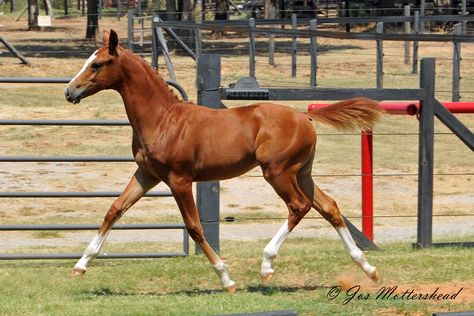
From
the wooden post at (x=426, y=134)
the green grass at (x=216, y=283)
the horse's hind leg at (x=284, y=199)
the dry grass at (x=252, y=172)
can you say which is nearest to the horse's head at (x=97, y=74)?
the horse's hind leg at (x=284, y=199)

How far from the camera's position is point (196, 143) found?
7820 mm

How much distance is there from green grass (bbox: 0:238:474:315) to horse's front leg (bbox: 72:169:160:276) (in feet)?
0.76

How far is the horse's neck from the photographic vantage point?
25.9ft

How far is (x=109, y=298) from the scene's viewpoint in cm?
757

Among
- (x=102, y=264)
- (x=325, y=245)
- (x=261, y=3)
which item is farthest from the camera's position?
(x=261, y=3)

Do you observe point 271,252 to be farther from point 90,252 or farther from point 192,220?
point 90,252

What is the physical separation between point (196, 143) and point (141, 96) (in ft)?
1.88

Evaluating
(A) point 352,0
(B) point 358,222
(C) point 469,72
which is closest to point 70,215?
(B) point 358,222

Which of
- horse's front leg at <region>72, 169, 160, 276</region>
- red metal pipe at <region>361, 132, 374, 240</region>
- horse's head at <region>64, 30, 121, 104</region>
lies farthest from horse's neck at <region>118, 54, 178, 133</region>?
red metal pipe at <region>361, 132, 374, 240</region>

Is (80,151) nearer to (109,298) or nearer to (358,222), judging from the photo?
(358,222)

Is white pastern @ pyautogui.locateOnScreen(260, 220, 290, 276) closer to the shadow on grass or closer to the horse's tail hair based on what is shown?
the shadow on grass

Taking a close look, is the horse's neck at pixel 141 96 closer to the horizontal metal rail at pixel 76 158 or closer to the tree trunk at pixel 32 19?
the horizontal metal rail at pixel 76 158

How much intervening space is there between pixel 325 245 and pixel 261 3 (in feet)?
148

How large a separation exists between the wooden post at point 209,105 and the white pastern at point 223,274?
1.49 meters
